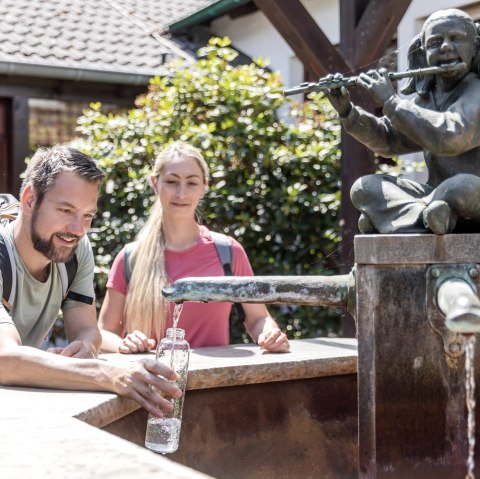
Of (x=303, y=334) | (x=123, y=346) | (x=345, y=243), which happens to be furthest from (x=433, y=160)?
(x=303, y=334)

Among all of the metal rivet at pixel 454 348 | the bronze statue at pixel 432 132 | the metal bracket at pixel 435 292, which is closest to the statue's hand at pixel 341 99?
the bronze statue at pixel 432 132

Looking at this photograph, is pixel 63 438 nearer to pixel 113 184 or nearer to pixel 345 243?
pixel 345 243

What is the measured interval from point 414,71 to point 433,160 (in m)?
0.31

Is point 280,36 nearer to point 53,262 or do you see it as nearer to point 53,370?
point 53,262

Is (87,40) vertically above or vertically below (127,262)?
above

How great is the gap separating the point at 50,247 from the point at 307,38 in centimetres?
298

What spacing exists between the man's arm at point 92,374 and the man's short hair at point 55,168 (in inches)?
23.8

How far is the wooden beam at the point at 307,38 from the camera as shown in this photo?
211 inches

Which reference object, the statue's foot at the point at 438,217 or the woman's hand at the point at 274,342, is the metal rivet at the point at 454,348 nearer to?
the statue's foot at the point at 438,217

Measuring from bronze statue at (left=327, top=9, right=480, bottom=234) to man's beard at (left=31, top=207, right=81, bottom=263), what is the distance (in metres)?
0.96

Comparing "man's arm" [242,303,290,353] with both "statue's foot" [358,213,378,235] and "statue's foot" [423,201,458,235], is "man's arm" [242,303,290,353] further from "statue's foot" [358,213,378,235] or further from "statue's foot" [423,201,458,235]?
"statue's foot" [423,201,458,235]

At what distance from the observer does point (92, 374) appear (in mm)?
2588

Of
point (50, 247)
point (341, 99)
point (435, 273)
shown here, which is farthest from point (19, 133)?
point (435, 273)

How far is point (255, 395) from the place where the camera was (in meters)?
3.14
